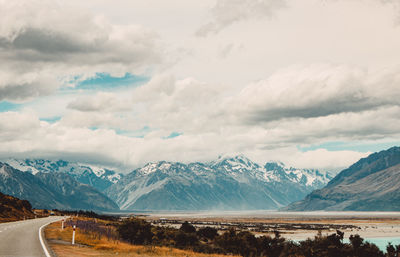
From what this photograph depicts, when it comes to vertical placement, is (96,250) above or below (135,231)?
above

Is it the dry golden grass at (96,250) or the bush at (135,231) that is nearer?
the dry golden grass at (96,250)

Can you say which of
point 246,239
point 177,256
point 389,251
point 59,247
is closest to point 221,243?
point 246,239

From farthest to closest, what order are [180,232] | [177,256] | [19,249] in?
[180,232] < [177,256] < [19,249]

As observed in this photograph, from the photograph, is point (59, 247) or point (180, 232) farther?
point (180, 232)

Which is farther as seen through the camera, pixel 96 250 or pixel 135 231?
pixel 135 231

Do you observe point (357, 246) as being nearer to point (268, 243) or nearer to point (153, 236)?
point (268, 243)

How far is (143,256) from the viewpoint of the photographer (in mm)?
30031

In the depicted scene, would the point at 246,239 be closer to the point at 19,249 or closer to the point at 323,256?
the point at 323,256

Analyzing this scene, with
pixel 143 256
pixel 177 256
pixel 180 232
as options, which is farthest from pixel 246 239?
pixel 143 256

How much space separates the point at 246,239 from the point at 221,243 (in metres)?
3.35

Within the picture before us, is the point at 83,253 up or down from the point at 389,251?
up

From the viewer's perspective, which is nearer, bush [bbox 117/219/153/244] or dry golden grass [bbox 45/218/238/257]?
dry golden grass [bbox 45/218/238/257]

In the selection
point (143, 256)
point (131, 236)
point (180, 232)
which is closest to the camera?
point (143, 256)

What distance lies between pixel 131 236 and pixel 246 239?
49.4 feet
